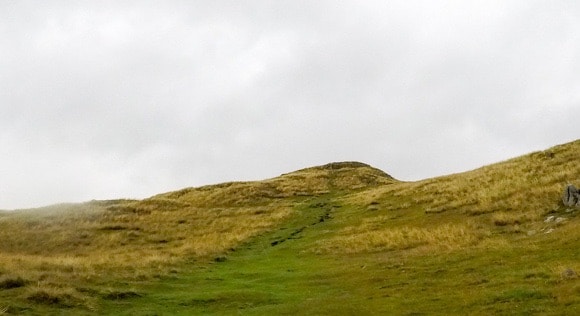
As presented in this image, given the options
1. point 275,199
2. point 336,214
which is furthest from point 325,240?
point 275,199

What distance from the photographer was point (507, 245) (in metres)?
28.0

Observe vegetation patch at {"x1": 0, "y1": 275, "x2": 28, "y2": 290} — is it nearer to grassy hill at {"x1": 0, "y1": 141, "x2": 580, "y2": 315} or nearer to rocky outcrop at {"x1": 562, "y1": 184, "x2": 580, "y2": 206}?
grassy hill at {"x1": 0, "y1": 141, "x2": 580, "y2": 315}

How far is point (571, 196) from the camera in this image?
33875mm

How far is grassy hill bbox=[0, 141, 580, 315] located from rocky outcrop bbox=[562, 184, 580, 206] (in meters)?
0.61

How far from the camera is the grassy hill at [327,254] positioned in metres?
20.6

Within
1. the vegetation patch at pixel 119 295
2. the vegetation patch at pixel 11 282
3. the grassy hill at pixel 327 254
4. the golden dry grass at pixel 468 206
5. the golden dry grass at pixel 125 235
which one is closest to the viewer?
the grassy hill at pixel 327 254

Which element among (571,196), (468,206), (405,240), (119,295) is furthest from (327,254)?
(571,196)

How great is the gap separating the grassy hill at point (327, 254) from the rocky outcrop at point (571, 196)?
2.01 feet

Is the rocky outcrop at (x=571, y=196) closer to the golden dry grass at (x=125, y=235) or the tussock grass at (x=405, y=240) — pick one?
the tussock grass at (x=405, y=240)

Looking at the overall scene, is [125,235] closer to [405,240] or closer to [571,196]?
[405,240]

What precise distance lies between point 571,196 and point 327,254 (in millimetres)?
15157

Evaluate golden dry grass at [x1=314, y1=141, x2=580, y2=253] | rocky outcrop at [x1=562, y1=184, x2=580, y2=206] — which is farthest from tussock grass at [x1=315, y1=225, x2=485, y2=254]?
rocky outcrop at [x1=562, y1=184, x2=580, y2=206]

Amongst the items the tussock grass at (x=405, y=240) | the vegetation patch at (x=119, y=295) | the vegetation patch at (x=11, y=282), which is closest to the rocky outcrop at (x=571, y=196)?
the tussock grass at (x=405, y=240)

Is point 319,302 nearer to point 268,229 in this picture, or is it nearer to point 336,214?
point 268,229
